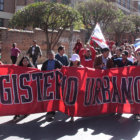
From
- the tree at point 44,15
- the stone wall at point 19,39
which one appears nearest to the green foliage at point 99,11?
the stone wall at point 19,39

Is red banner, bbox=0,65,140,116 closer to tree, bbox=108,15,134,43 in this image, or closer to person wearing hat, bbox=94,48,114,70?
person wearing hat, bbox=94,48,114,70

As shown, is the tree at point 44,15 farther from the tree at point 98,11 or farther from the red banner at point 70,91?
the tree at point 98,11

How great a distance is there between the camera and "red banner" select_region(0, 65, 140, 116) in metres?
6.00

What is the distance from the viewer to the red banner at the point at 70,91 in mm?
6004

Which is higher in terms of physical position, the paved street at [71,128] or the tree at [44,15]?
the tree at [44,15]

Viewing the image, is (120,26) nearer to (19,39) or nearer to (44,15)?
(19,39)

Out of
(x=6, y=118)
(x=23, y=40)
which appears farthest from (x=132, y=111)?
(x=23, y=40)

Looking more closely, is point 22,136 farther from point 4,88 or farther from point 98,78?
point 98,78

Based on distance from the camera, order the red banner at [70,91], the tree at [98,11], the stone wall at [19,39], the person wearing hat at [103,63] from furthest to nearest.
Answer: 1. the tree at [98,11]
2. the stone wall at [19,39]
3. the person wearing hat at [103,63]
4. the red banner at [70,91]

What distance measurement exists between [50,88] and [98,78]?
119cm

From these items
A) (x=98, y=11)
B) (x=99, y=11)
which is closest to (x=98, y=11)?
(x=98, y=11)

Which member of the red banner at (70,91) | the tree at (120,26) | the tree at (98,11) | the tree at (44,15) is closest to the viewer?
the red banner at (70,91)

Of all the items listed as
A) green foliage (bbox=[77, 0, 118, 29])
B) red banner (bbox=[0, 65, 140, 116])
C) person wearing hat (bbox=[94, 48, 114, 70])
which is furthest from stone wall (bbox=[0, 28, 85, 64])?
red banner (bbox=[0, 65, 140, 116])

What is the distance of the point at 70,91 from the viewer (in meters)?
6.19
